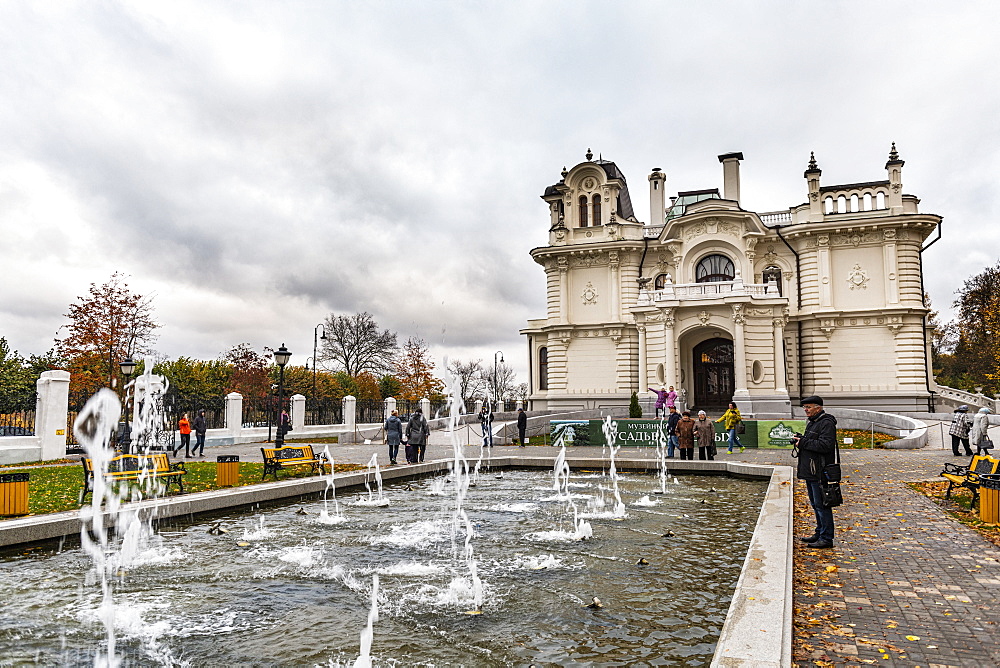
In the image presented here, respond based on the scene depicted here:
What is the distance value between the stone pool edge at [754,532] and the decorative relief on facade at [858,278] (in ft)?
80.5

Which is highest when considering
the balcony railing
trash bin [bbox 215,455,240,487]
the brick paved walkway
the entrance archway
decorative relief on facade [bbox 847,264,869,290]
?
decorative relief on facade [bbox 847,264,869,290]

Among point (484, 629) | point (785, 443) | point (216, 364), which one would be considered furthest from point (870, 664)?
point (216, 364)

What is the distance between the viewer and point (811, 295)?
123 feet

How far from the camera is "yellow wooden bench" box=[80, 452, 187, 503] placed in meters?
11.6

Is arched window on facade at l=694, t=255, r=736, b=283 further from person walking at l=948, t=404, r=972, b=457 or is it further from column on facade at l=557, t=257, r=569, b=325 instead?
person walking at l=948, t=404, r=972, b=457

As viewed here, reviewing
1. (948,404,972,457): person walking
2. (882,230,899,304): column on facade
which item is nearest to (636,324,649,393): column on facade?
(882,230,899,304): column on facade

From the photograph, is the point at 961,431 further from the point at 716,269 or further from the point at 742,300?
the point at 716,269

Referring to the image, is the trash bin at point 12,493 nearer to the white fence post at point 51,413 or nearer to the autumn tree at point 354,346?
the white fence post at point 51,413

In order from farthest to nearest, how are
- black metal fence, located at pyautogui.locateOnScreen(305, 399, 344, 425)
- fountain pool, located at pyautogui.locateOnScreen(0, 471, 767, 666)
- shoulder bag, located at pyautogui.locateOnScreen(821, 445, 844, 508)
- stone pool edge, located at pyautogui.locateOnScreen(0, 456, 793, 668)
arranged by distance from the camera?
black metal fence, located at pyautogui.locateOnScreen(305, 399, 344, 425) → shoulder bag, located at pyautogui.locateOnScreen(821, 445, 844, 508) → fountain pool, located at pyautogui.locateOnScreen(0, 471, 767, 666) → stone pool edge, located at pyautogui.locateOnScreen(0, 456, 793, 668)

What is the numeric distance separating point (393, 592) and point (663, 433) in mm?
17179

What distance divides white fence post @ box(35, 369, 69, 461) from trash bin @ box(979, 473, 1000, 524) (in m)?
24.0

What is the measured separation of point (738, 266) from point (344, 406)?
23.1 metres

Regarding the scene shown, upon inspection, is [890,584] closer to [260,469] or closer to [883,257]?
[260,469]

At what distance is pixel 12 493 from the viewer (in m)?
9.87
